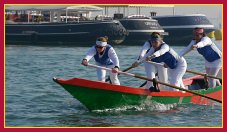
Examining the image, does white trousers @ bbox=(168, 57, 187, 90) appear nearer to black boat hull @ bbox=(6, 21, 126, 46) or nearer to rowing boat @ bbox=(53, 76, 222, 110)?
rowing boat @ bbox=(53, 76, 222, 110)

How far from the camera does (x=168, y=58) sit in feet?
58.9

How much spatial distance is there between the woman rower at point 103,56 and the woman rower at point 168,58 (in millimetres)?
991

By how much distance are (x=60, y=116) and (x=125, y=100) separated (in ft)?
6.34

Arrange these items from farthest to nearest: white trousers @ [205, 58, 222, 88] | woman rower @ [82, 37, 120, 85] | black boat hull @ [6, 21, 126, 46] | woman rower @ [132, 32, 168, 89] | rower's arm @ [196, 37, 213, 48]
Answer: black boat hull @ [6, 21, 126, 46], white trousers @ [205, 58, 222, 88], rower's arm @ [196, 37, 213, 48], woman rower @ [132, 32, 168, 89], woman rower @ [82, 37, 120, 85]

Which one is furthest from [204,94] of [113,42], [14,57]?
[113,42]

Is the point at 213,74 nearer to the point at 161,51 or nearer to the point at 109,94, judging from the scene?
the point at 161,51

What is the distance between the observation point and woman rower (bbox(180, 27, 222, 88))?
1889 centimetres

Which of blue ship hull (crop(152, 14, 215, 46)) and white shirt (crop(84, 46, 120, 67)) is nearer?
white shirt (crop(84, 46, 120, 67))

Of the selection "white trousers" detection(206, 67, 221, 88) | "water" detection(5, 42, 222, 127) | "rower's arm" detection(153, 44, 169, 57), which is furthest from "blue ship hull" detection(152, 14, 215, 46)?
"rower's arm" detection(153, 44, 169, 57)

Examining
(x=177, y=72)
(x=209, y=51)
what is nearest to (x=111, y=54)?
(x=177, y=72)

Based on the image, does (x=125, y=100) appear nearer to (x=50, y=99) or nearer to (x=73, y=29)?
(x=50, y=99)

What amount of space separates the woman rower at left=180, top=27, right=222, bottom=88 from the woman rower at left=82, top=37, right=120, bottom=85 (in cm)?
243

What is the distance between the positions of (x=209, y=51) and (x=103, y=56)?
3940 mm

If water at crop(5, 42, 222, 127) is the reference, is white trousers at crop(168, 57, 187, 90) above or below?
above
